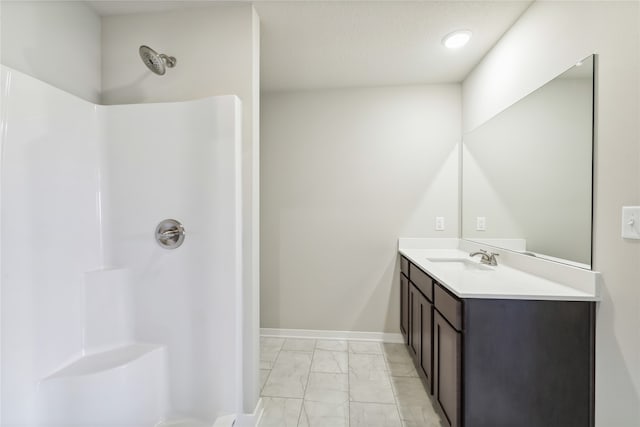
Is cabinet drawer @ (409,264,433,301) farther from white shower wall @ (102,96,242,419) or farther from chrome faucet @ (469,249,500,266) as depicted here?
white shower wall @ (102,96,242,419)

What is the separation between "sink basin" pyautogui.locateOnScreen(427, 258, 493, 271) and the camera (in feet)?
5.92

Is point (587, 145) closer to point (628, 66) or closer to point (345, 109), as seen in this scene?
point (628, 66)

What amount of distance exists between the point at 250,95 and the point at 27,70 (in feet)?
3.44

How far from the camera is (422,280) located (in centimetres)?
180

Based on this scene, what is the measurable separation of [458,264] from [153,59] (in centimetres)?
232

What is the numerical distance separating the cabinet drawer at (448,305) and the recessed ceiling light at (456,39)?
1.66 metres

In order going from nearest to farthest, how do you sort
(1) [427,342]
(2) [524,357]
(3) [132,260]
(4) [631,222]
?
(4) [631,222] → (2) [524,357] → (3) [132,260] → (1) [427,342]

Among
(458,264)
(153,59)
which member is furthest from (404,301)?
(153,59)

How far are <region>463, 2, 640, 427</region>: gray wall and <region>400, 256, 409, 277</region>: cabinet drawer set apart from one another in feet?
3.91

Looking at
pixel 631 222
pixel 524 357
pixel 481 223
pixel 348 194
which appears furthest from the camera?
pixel 348 194

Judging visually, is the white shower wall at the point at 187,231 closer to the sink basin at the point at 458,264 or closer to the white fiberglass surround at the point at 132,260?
the white fiberglass surround at the point at 132,260

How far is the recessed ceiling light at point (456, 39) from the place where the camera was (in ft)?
5.80

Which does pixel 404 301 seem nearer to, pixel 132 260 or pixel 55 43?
pixel 132 260

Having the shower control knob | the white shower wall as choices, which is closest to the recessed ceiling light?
the white shower wall
